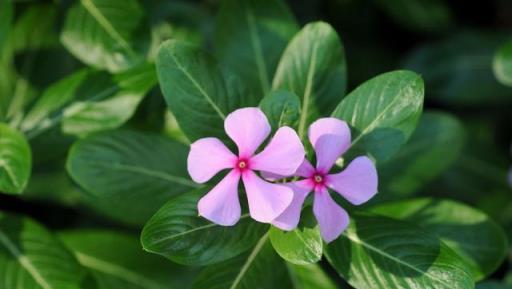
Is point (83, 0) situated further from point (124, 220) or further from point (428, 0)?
point (428, 0)

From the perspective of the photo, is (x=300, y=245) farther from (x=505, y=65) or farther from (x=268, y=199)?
(x=505, y=65)

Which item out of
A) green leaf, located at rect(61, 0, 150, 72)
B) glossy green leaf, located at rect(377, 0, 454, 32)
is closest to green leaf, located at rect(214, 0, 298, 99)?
green leaf, located at rect(61, 0, 150, 72)

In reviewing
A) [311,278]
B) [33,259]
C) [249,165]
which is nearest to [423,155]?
[311,278]

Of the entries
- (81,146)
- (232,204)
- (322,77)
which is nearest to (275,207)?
(232,204)

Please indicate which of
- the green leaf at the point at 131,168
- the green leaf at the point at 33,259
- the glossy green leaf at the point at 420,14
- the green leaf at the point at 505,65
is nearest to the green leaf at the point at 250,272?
the green leaf at the point at 131,168

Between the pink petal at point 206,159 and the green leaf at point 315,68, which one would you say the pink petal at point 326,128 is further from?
the green leaf at point 315,68

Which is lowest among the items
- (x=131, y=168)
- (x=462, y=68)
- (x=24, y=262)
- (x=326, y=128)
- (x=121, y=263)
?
(x=121, y=263)
